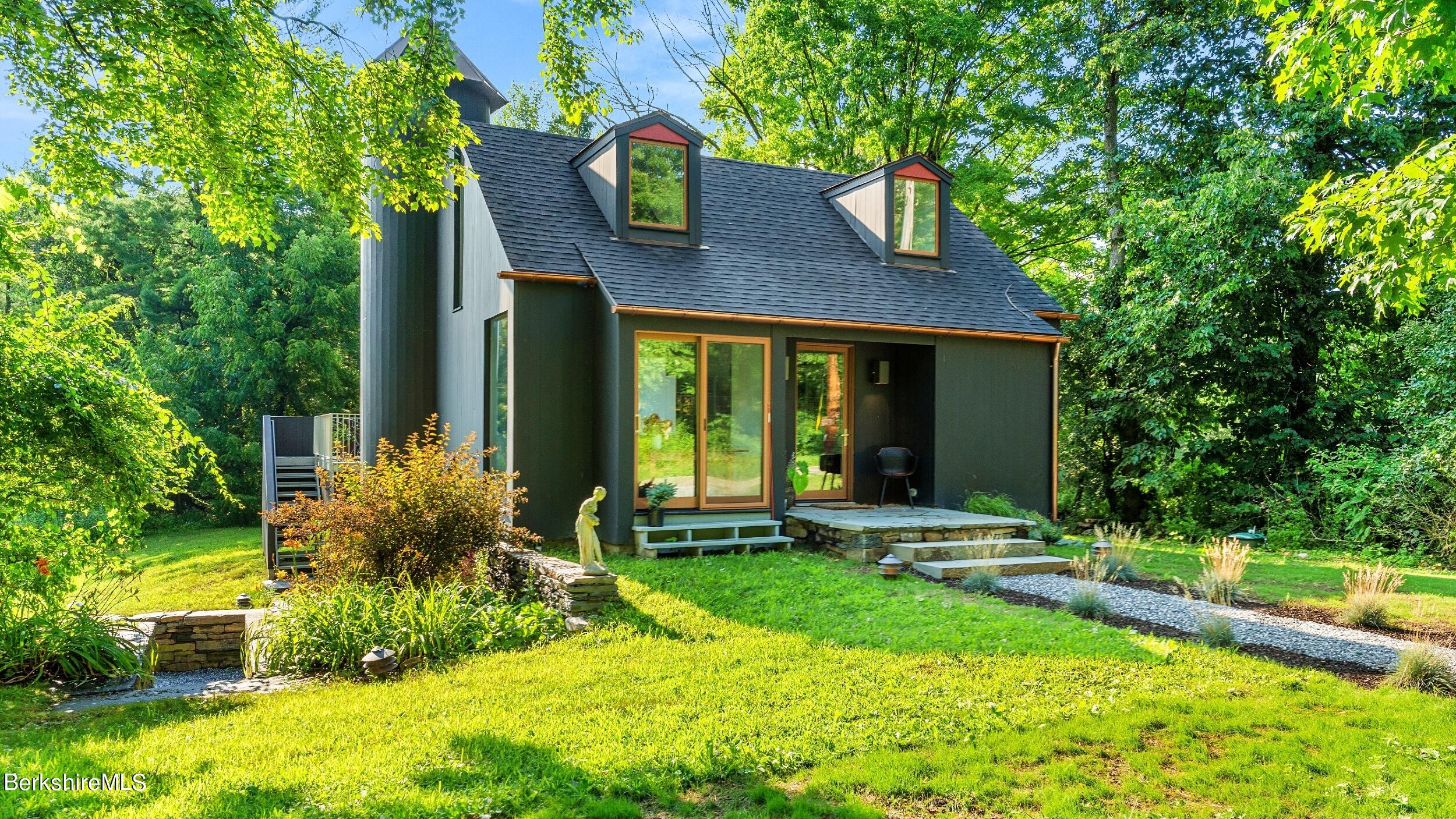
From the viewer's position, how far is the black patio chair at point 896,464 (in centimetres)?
1152

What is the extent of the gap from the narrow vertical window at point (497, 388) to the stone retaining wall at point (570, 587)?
2731 millimetres

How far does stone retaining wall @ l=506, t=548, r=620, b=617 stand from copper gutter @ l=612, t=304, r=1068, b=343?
318 cm

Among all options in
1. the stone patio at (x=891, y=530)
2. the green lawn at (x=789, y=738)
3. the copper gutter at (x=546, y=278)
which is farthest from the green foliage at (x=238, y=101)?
the stone patio at (x=891, y=530)

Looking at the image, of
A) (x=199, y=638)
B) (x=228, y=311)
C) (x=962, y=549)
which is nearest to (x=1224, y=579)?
(x=962, y=549)

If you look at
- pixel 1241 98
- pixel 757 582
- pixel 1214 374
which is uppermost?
pixel 1241 98

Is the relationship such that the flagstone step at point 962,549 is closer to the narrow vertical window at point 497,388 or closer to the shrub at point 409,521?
the shrub at point 409,521

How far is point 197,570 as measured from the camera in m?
14.7

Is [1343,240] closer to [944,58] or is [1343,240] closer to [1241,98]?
[1241,98]

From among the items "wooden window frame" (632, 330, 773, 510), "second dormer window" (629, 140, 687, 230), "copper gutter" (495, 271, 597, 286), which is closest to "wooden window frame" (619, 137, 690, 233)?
"second dormer window" (629, 140, 687, 230)

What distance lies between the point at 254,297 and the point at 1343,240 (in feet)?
78.5

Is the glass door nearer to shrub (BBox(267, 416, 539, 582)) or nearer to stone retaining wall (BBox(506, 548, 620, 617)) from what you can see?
shrub (BBox(267, 416, 539, 582))

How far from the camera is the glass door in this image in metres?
12.1

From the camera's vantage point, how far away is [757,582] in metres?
7.82

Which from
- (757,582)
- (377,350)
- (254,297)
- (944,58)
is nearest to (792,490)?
(757,582)
